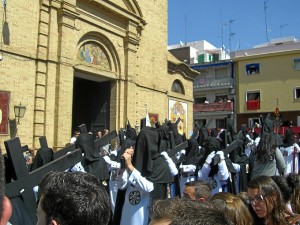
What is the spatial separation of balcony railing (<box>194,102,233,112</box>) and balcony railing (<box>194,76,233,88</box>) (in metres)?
2.07

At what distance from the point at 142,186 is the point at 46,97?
1084 centimetres

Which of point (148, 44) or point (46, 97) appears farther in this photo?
point (148, 44)

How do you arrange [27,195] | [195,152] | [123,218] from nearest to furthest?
[27,195] → [123,218] → [195,152]

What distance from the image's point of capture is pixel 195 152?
914 centimetres

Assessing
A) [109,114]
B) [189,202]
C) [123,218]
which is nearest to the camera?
[189,202]

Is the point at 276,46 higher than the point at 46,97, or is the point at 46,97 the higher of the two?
the point at 276,46

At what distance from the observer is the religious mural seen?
16.9 meters

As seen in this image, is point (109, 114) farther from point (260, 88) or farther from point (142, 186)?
point (260, 88)

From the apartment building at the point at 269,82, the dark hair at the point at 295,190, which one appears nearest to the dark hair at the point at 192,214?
the dark hair at the point at 295,190

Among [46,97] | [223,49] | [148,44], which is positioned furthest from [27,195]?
[223,49]

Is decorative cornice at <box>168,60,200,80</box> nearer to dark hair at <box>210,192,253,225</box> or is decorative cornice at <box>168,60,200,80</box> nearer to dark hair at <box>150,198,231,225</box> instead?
dark hair at <box>210,192,253,225</box>

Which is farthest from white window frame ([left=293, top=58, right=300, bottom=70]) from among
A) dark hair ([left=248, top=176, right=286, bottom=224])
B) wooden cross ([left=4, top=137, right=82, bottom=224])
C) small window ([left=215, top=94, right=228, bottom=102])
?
wooden cross ([left=4, top=137, right=82, bottom=224])

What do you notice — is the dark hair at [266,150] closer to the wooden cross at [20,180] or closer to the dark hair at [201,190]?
the dark hair at [201,190]

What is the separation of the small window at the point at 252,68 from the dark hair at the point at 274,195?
3651 cm
